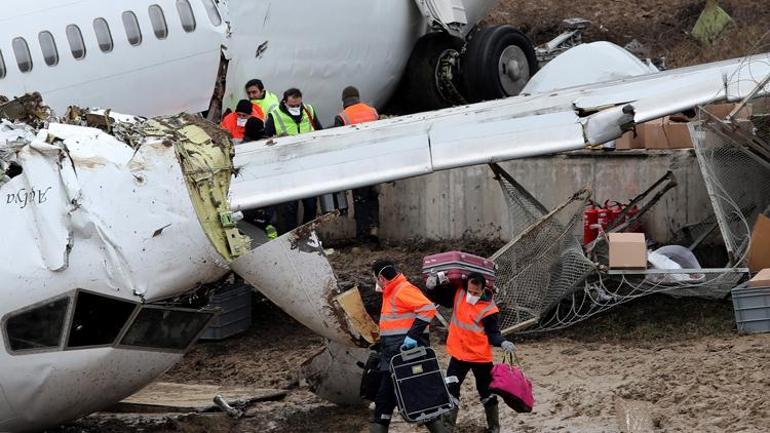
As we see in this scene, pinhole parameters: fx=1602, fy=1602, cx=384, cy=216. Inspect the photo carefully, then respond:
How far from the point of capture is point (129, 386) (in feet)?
41.5

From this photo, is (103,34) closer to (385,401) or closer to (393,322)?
(393,322)

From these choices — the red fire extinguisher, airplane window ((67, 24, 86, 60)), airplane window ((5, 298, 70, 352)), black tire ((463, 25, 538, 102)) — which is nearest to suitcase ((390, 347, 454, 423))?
airplane window ((5, 298, 70, 352))

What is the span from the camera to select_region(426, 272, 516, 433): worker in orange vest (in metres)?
12.5

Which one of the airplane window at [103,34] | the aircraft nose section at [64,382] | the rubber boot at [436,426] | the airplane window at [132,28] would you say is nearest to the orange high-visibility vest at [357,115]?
the airplane window at [132,28]

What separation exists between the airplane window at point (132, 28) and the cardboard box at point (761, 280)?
857cm

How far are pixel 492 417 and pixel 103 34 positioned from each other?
344 inches

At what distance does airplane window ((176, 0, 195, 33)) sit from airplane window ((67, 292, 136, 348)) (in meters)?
8.33

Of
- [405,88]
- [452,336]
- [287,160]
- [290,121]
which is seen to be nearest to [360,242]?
[290,121]

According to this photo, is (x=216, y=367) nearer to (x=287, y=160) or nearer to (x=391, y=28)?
(x=287, y=160)

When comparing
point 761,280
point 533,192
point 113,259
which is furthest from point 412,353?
point 533,192

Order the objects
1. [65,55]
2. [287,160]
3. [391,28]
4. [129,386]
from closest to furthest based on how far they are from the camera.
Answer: [129,386]
[287,160]
[65,55]
[391,28]

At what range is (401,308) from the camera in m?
12.4

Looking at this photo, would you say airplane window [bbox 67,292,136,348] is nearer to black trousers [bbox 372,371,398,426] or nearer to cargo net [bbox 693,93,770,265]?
black trousers [bbox 372,371,398,426]

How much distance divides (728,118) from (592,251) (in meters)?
1.85
